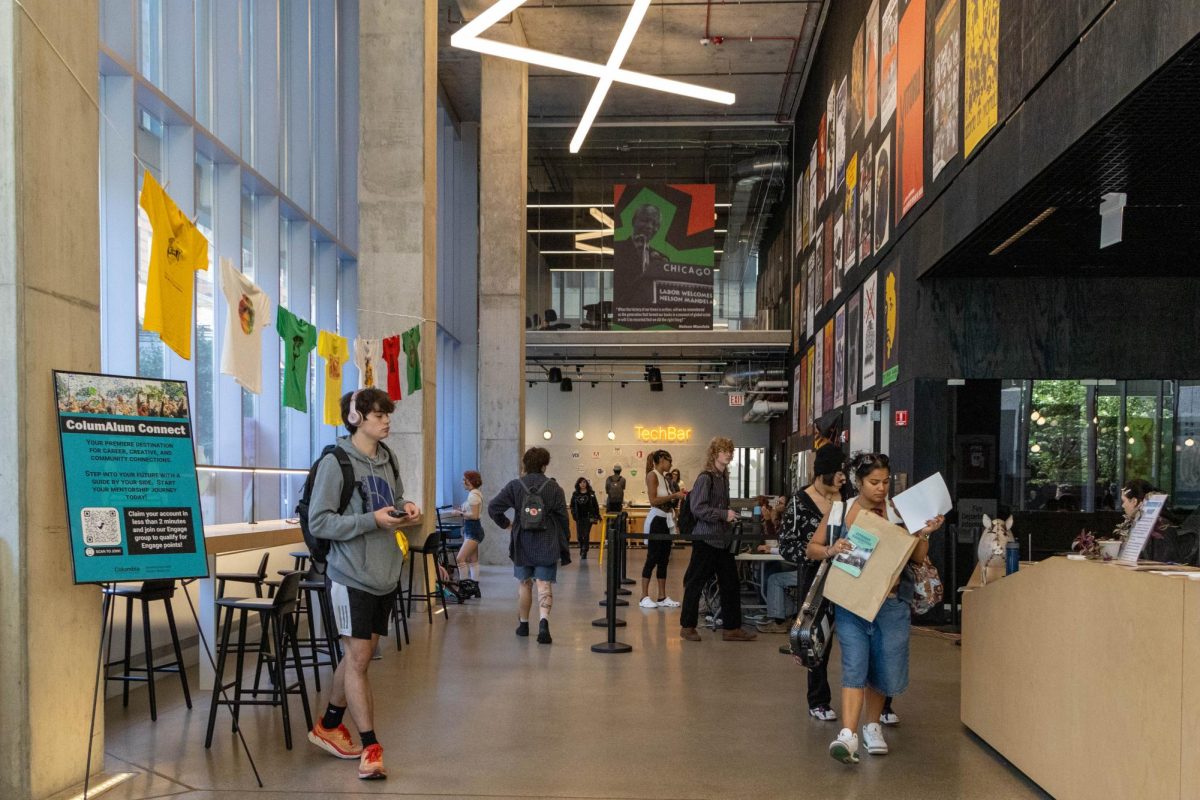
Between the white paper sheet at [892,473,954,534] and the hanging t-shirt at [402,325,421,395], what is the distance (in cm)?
657

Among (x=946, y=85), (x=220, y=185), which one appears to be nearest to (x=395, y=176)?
(x=220, y=185)

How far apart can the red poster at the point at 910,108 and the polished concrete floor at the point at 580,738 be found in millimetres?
3950

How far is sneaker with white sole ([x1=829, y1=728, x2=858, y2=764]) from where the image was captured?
492 centimetres

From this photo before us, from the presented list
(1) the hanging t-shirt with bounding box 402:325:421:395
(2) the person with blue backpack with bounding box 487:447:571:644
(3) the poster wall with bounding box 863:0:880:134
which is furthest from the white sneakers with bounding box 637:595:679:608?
(3) the poster wall with bounding box 863:0:880:134

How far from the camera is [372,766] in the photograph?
4.64 metres

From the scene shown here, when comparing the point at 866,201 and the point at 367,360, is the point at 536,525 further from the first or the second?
the point at 866,201

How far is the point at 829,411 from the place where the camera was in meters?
15.0

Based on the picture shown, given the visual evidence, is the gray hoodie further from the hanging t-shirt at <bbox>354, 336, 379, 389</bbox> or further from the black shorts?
the hanging t-shirt at <bbox>354, 336, 379, 389</bbox>

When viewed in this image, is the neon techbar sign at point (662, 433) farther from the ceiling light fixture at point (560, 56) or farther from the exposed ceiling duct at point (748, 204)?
the ceiling light fixture at point (560, 56)

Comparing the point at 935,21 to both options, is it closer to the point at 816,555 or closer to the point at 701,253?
the point at 816,555

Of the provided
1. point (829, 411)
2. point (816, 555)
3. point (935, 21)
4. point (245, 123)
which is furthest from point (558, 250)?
point (816, 555)

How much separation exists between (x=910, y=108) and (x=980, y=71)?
223cm

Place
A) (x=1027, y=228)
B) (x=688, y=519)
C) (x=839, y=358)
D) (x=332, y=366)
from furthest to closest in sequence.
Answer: (x=839, y=358) < (x=332, y=366) < (x=688, y=519) < (x=1027, y=228)

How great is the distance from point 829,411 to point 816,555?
9.86 metres
